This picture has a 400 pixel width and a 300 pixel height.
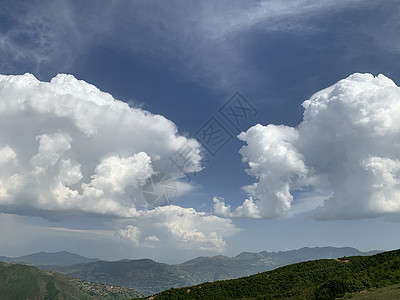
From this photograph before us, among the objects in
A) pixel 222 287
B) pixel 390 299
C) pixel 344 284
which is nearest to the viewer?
pixel 390 299

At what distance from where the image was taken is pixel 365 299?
46375 millimetres

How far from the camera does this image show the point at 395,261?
81250 mm

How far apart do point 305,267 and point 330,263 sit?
12509 mm

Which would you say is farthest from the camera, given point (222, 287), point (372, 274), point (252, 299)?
point (222, 287)

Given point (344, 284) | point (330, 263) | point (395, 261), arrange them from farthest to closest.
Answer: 1. point (330, 263)
2. point (395, 261)
3. point (344, 284)

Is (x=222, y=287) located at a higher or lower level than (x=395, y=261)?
lower

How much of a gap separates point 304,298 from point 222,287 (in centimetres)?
5200

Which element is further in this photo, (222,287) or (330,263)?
(330,263)

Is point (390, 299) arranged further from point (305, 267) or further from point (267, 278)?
point (305, 267)

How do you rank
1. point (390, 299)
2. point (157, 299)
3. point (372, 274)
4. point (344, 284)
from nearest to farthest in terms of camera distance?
1. point (390, 299)
2. point (344, 284)
3. point (372, 274)
4. point (157, 299)

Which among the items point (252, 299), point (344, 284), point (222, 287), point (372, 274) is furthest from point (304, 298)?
point (222, 287)

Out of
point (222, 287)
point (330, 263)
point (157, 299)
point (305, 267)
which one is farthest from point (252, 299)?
point (330, 263)

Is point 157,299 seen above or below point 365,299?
below

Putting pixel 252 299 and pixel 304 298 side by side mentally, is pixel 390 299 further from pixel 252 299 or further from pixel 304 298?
pixel 252 299
